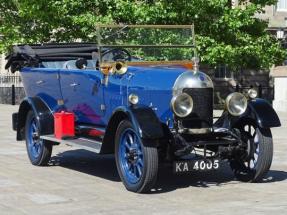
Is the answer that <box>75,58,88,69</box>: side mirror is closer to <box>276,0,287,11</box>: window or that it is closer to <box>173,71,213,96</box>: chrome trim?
<box>173,71,213,96</box>: chrome trim

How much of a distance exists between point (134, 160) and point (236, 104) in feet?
5.01

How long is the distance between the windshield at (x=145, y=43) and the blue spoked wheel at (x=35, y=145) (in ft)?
5.68

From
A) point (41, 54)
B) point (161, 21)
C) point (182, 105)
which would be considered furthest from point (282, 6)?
point (182, 105)

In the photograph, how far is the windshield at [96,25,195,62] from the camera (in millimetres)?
9422

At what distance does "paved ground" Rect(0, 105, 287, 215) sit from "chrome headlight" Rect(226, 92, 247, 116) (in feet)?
3.15

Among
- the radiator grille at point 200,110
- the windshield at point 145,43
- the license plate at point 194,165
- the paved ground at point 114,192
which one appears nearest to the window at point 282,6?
the paved ground at point 114,192

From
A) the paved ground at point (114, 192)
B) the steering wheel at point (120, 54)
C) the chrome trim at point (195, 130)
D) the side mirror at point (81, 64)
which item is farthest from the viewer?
the side mirror at point (81, 64)

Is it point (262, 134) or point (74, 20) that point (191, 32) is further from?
A: point (74, 20)

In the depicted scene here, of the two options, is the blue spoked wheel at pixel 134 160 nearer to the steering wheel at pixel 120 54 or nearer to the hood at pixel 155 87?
the hood at pixel 155 87

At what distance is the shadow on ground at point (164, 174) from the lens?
8734mm

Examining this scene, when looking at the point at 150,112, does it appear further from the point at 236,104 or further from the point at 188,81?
the point at 236,104

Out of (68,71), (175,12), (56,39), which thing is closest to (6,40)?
(56,39)

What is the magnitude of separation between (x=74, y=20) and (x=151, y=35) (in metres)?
11.1

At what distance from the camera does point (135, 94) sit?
8461 mm
